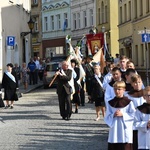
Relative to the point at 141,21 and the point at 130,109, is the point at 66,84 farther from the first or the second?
the point at 141,21

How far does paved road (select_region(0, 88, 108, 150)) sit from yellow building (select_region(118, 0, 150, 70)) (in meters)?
22.4

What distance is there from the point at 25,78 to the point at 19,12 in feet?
27.3

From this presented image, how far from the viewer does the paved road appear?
1285 centimetres

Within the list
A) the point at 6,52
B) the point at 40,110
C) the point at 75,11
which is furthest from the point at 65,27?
the point at 40,110

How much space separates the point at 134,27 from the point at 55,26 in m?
29.3

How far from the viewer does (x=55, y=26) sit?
76688mm

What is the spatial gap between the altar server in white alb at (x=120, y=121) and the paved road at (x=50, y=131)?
264 centimetres

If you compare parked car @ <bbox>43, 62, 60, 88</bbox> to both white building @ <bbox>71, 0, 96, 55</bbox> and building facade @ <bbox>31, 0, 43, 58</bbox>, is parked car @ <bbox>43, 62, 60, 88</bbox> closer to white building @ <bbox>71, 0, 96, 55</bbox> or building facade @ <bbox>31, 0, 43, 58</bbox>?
white building @ <bbox>71, 0, 96, 55</bbox>

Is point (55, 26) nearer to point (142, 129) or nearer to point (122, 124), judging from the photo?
point (122, 124)

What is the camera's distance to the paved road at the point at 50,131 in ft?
42.2

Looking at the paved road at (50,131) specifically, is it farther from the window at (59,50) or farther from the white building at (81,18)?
the window at (59,50)

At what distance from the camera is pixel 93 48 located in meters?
32.7

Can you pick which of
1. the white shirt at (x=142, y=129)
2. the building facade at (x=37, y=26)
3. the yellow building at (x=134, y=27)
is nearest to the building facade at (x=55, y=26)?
the building facade at (x=37, y=26)

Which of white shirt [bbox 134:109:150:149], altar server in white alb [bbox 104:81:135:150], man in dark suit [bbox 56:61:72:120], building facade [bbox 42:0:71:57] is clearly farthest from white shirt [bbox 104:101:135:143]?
building facade [bbox 42:0:71:57]
